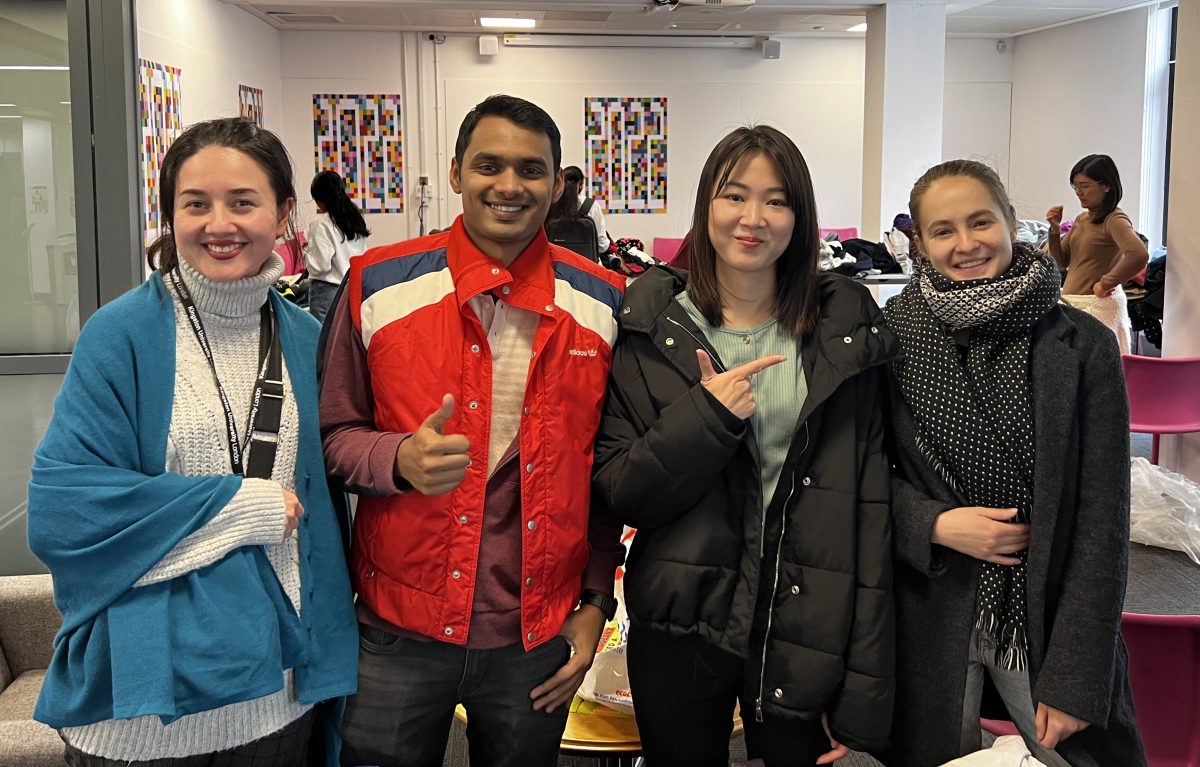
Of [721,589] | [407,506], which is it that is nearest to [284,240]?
[407,506]

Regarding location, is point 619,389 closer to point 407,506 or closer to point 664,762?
point 407,506

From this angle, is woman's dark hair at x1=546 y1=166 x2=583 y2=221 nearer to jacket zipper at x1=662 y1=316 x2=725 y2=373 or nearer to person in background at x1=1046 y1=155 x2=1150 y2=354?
person in background at x1=1046 y1=155 x2=1150 y2=354

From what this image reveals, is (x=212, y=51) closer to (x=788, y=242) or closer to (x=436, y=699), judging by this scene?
(x=788, y=242)

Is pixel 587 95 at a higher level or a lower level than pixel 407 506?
higher

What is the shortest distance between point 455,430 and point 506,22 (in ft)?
30.6

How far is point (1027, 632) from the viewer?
1.63m

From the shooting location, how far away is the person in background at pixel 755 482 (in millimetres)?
1621

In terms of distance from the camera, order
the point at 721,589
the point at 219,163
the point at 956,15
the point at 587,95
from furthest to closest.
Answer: the point at 587,95
the point at 956,15
the point at 721,589
the point at 219,163

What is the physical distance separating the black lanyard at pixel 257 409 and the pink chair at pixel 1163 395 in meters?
4.19

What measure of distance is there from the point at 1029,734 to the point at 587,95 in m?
10.1

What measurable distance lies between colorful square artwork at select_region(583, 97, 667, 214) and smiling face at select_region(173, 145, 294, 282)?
9.85m

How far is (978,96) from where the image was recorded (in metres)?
11.5

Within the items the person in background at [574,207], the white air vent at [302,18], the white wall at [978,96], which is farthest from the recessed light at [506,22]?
the white wall at [978,96]

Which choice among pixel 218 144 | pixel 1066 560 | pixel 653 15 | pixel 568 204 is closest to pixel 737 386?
pixel 1066 560
